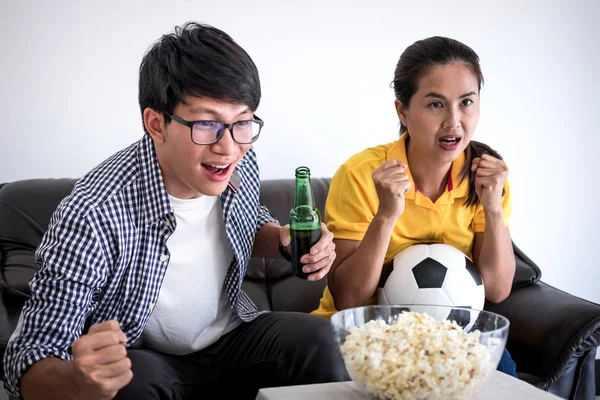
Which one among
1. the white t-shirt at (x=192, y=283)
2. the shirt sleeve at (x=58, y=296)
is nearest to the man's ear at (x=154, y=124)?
the white t-shirt at (x=192, y=283)

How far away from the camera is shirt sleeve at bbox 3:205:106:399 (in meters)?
1.48

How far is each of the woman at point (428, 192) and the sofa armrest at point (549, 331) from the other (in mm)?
91

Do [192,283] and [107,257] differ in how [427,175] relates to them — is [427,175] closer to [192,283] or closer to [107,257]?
[192,283]

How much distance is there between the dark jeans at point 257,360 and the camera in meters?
1.68

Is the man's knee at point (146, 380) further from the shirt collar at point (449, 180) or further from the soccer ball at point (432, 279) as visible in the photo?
the shirt collar at point (449, 180)

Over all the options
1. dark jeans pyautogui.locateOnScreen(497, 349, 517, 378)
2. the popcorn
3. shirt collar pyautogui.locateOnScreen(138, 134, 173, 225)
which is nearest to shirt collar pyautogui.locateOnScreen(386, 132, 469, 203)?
dark jeans pyautogui.locateOnScreen(497, 349, 517, 378)

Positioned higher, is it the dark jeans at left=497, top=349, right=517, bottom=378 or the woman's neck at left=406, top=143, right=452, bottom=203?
the woman's neck at left=406, top=143, right=452, bottom=203

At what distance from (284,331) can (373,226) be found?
41 cm

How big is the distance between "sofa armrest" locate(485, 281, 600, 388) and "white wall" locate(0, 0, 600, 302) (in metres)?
0.96

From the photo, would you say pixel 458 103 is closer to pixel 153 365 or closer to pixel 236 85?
pixel 236 85

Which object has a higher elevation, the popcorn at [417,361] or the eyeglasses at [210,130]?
the eyeglasses at [210,130]

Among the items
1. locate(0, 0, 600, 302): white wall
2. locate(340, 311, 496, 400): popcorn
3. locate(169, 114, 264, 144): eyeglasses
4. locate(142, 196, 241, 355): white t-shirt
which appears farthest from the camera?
locate(0, 0, 600, 302): white wall

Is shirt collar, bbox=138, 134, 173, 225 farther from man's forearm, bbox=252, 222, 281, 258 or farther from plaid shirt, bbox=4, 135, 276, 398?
man's forearm, bbox=252, 222, 281, 258

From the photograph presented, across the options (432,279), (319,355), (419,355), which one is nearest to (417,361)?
(419,355)
